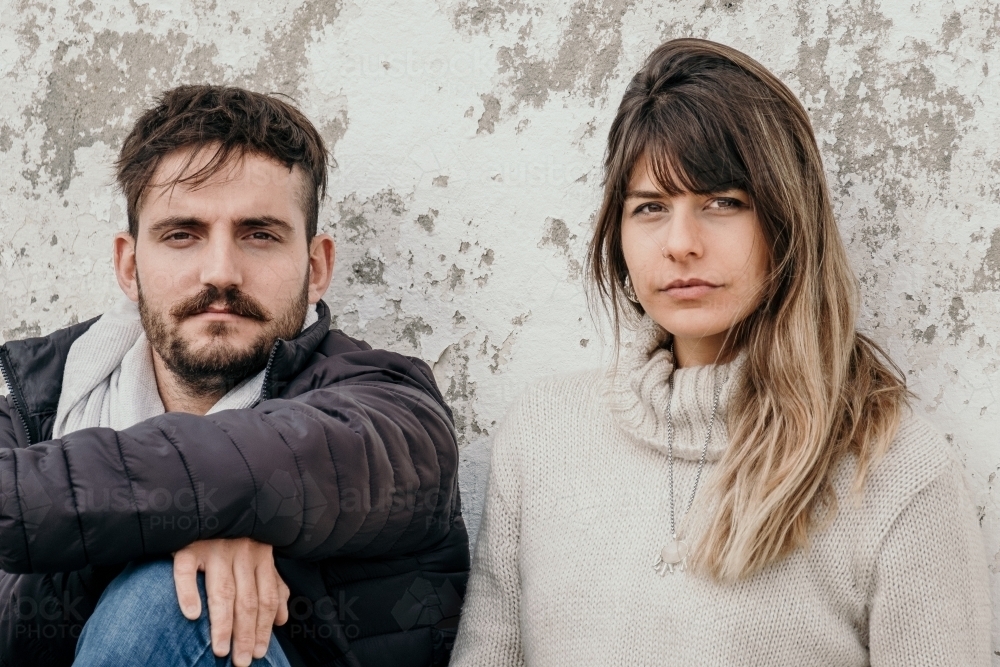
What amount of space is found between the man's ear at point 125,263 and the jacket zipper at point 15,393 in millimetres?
320

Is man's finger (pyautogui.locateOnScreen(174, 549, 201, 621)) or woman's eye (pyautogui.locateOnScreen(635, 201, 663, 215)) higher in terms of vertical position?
woman's eye (pyautogui.locateOnScreen(635, 201, 663, 215))

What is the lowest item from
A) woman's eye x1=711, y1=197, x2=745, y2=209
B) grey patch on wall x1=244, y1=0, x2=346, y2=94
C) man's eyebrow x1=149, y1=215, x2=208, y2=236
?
man's eyebrow x1=149, y1=215, x2=208, y2=236

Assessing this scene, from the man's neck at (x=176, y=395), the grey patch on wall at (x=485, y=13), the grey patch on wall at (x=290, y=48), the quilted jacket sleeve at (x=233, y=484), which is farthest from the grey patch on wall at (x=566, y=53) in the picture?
the man's neck at (x=176, y=395)

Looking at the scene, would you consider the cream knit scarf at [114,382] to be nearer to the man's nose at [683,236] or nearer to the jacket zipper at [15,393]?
the jacket zipper at [15,393]

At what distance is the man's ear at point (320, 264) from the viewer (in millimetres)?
2496

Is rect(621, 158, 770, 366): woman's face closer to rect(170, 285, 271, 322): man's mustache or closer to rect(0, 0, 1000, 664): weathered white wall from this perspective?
rect(0, 0, 1000, 664): weathered white wall

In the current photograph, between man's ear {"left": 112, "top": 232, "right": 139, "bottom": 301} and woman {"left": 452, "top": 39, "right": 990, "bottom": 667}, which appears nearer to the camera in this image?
woman {"left": 452, "top": 39, "right": 990, "bottom": 667}

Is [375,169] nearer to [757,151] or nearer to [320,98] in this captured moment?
[320,98]

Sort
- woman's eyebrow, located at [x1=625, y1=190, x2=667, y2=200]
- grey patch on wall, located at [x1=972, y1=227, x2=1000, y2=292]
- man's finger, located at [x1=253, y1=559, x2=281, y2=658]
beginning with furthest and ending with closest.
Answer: grey patch on wall, located at [x1=972, y1=227, x2=1000, y2=292] < woman's eyebrow, located at [x1=625, y1=190, x2=667, y2=200] < man's finger, located at [x1=253, y1=559, x2=281, y2=658]

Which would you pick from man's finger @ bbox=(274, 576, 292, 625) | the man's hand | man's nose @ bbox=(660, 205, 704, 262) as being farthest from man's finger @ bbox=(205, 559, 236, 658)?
man's nose @ bbox=(660, 205, 704, 262)

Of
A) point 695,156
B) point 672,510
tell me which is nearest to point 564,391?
point 672,510

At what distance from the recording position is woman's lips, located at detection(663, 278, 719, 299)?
1885 mm

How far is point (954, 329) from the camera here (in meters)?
2.12

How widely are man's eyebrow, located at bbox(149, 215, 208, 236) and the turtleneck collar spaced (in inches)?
37.9
